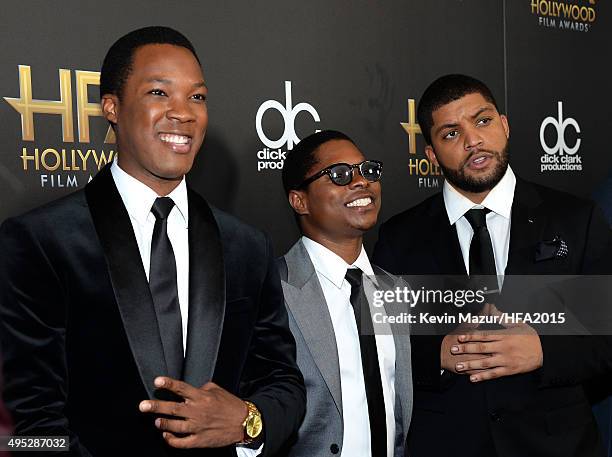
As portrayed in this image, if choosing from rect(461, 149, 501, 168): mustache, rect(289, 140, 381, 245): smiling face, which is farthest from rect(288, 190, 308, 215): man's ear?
rect(461, 149, 501, 168): mustache

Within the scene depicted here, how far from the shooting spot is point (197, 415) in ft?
5.58

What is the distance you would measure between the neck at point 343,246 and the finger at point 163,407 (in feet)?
3.76

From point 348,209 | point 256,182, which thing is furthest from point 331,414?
point 256,182

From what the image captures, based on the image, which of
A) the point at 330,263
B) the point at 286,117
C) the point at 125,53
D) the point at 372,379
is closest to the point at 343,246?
the point at 330,263

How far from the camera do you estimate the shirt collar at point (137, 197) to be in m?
1.93

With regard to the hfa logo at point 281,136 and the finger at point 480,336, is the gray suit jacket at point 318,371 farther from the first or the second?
the hfa logo at point 281,136

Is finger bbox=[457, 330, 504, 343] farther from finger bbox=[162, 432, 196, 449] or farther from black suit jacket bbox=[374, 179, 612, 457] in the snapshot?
Result: finger bbox=[162, 432, 196, 449]

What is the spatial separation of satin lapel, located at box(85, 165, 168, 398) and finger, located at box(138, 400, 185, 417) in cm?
11

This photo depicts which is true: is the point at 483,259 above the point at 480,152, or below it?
below

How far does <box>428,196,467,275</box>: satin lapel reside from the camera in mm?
2781

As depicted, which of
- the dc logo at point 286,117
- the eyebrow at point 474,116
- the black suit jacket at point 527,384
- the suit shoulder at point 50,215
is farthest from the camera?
the dc logo at point 286,117

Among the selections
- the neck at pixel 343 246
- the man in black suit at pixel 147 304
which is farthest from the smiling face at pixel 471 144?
the man in black suit at pixel 147 304

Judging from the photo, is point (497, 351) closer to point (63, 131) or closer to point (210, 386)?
point (210, 386)

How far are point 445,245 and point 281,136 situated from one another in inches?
35.1
